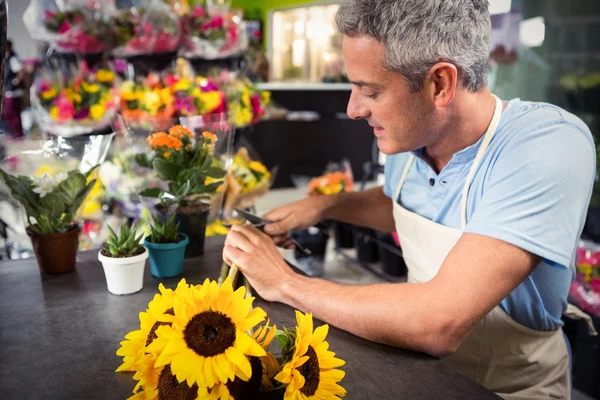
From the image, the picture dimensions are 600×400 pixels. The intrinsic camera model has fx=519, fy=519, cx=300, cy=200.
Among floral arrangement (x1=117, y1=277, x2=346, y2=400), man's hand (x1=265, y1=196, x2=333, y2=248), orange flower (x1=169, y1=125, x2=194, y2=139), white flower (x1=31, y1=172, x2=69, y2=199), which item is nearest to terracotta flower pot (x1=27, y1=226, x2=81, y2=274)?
white flower (x1=31, y1=172, x2=69, y2=199)

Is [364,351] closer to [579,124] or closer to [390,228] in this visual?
[579,124]

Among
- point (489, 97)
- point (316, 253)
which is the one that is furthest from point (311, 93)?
point (489, 97)

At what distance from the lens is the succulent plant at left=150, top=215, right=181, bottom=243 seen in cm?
129

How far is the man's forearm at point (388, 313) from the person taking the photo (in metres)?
0.98

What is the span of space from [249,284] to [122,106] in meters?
1.46

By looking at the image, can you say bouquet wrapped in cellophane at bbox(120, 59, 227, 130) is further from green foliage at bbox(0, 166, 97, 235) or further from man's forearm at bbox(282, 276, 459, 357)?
man's forearm at bbox(282, 276, 459, 357)

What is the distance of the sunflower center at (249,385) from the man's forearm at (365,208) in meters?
1.05

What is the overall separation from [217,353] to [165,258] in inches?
25.9

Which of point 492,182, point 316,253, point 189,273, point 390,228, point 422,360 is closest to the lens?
point 422,360

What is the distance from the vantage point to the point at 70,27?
125 inches

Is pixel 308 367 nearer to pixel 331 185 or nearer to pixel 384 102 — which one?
pixel 384 102

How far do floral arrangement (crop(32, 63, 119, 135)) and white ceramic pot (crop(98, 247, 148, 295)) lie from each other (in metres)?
1.69

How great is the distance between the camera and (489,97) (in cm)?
133

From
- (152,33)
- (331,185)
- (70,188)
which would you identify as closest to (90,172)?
(70,188)
